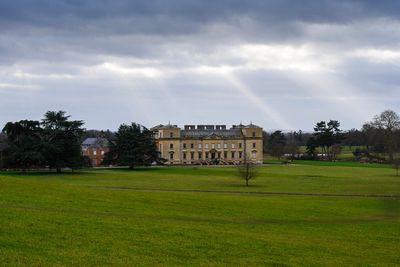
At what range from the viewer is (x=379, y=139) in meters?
125

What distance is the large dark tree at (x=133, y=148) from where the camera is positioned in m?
103

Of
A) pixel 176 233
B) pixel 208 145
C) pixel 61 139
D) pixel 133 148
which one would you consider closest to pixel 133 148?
pixel 133 148

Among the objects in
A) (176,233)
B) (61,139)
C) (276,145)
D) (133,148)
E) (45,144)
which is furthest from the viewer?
(276,145)

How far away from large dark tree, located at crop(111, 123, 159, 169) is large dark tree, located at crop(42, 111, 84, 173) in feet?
53.8

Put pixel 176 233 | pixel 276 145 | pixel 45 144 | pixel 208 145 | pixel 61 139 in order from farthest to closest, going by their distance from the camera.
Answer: pixel 276 145 → pixel 208 145 → pixel 61 139 → pixel 45 144 → pixel 176 233

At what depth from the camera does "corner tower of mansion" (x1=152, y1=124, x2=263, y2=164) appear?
5531 inches

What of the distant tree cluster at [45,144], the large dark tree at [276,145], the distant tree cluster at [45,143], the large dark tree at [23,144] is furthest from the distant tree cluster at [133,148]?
the large dark tree at [276,145]

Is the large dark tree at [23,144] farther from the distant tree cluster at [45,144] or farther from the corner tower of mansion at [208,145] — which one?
the corner tower of mansion at [208,145]

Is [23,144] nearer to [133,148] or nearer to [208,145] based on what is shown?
[133,148]

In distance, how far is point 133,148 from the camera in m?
104

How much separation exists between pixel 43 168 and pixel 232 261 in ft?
284

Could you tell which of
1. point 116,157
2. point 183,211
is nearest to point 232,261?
point 183,211

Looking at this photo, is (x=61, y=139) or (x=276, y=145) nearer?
(x=61, y=139)

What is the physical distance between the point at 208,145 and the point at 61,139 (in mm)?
59852
